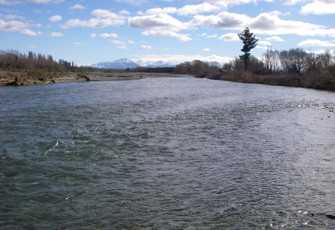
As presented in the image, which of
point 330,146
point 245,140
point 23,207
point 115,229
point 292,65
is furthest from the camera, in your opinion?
point 292,65

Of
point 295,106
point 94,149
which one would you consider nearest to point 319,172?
point 94,149

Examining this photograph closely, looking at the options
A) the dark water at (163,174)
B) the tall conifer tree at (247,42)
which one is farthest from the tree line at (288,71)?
the dark water at (163,174)

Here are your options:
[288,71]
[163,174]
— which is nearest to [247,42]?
[288,71]

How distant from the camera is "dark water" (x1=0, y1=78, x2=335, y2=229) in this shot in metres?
7.27

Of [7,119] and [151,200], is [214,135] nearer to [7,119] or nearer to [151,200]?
[151,200]

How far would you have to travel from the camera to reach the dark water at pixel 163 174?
7.27 m

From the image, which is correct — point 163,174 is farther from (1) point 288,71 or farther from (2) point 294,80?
(1) point 288,71

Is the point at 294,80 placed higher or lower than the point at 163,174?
higher

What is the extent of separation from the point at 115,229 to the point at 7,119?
14.2 meters

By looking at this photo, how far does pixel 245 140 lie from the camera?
1524 cm

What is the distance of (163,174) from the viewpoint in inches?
406

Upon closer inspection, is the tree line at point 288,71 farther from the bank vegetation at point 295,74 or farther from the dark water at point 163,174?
the dark water at point 163,174

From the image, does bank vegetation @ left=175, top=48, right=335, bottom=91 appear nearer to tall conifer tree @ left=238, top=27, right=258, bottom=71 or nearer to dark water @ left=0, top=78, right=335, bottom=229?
tall conifer tree @ left=238, top=27, right=258, bottom=71

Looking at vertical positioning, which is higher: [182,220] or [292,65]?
[292,65]
